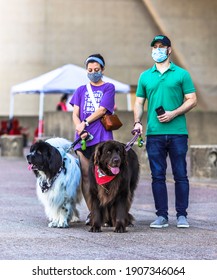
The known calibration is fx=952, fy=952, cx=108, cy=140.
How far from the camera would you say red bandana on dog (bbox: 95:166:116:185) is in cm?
1035

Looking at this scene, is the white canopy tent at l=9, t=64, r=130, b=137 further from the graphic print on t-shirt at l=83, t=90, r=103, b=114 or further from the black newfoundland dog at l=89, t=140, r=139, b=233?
the black newfoundland dog at l=89, t=140, r=139, b=233

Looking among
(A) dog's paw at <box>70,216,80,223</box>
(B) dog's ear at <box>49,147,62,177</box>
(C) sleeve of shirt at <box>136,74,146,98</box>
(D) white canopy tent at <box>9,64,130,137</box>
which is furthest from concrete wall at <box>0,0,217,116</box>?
(B) dog's ear at <box>49,147,62,177</box>

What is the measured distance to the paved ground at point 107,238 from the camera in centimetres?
886

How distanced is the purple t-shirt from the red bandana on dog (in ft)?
2.60

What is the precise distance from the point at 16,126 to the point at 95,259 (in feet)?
92.8

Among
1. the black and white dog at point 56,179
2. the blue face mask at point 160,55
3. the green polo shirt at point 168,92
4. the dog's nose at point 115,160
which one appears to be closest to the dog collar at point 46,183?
the black and white dog at point 56,179

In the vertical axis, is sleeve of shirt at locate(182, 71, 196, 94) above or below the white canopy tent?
below

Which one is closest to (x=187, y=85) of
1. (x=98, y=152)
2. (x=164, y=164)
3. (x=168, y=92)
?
(x=168, y=92)

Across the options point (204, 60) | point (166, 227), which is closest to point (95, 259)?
point (166, 227)

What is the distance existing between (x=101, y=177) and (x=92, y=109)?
114 cm

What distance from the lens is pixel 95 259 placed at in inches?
335

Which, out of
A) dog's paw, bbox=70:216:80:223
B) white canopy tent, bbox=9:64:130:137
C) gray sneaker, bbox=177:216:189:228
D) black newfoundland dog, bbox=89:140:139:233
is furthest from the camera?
white canopy tent, bbox=9:64:130:137

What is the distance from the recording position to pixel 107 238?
10.0m

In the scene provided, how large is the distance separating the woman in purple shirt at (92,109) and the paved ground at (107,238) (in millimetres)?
856
